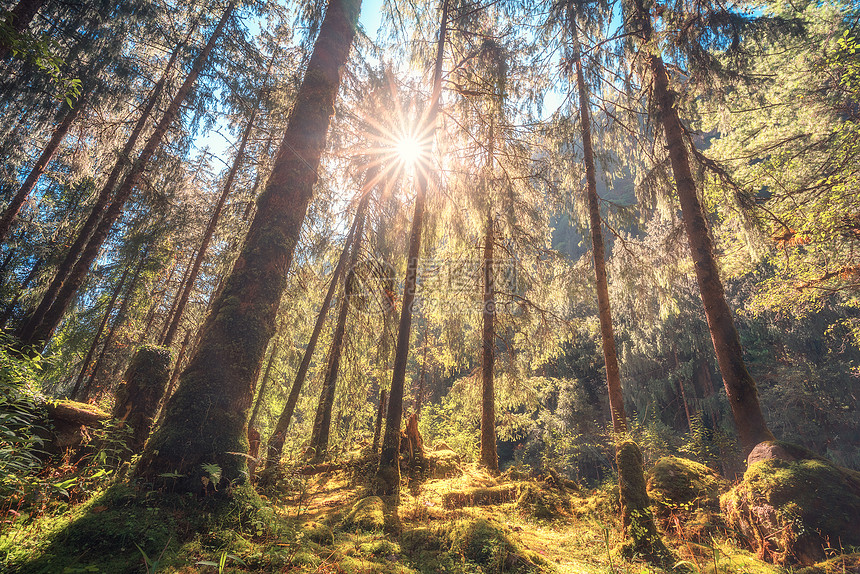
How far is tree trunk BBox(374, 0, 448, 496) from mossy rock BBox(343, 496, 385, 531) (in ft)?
3.88

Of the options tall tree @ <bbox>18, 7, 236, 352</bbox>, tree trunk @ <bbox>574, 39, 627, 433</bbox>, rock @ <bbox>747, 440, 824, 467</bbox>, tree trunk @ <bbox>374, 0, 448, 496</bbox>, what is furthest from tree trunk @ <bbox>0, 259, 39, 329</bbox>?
rock @ <bbox>747, 440, 824, 467</bbox>

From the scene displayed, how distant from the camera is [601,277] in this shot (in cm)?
759

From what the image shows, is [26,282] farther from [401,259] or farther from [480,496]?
[480,496]

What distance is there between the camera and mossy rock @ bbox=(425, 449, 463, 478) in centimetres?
817

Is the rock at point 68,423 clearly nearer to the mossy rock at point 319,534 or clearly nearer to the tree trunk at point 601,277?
the mossy rock at point 319,534

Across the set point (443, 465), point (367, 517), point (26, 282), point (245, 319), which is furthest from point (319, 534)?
point (26, 282)

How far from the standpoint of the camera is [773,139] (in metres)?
9.36

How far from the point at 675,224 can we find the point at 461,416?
434 inches

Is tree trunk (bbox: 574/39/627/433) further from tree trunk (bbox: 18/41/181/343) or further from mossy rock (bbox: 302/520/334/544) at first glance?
tree trunk (bbox: 18/41/181/343)

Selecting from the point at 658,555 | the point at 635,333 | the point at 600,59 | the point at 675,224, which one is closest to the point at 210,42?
the point at 600,59

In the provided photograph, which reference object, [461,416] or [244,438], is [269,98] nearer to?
[244,438]

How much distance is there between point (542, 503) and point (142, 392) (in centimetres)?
754

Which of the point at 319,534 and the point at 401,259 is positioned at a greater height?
the point at 401,259

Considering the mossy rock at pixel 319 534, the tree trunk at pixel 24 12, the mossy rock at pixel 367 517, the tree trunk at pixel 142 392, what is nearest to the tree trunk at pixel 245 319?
the mossy rock at pixel 319 534
